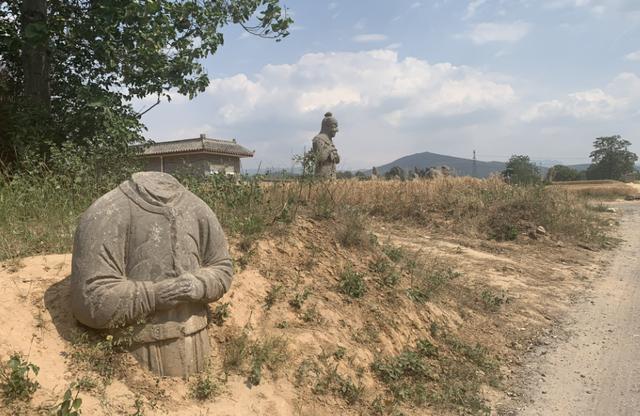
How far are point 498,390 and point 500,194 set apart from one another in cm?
886

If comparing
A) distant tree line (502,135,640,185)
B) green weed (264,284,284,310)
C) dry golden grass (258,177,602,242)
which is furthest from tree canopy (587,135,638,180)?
green weed (264,284,284,310)

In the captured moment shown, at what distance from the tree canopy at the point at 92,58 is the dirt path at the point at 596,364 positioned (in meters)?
5.99

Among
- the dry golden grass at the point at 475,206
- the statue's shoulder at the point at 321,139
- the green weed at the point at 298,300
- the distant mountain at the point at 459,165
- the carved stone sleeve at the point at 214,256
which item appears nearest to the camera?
the carved stone sleeve at the point at 214,256

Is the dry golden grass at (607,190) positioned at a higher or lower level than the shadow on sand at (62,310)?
higher

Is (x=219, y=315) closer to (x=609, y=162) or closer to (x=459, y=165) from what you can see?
(x=459, y=165)

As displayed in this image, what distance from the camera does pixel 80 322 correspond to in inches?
134

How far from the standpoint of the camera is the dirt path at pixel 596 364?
4129 mm

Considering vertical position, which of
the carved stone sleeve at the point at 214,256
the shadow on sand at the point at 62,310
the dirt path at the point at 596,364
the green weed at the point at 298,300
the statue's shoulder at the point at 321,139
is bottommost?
the dirt path at the point at 596,364

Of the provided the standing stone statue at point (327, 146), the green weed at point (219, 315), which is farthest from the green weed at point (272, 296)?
the standing stone statue at point (327, 146)

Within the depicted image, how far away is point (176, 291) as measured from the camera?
3307 millimetres

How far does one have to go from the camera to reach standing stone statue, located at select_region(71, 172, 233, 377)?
3.20 m

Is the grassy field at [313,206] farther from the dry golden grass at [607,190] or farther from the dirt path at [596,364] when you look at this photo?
the dry golden grass at [607,190]

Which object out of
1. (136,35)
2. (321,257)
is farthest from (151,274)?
(136,35)

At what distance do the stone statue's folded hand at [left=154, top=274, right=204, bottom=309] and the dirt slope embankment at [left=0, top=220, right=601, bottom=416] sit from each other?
20.9 inches
